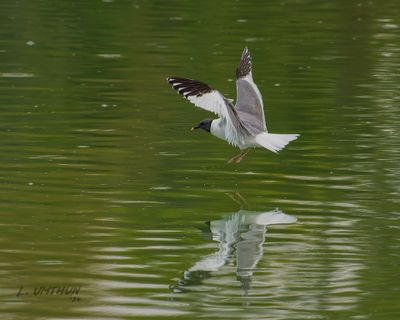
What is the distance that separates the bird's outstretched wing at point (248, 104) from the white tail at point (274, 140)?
0.09 m

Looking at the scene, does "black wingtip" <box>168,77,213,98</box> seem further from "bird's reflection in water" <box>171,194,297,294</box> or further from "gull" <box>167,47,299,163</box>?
"bird's reflection in water" <box>171,194,297,294</box>

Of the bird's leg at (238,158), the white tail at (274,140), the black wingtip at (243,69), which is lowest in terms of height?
the bird's leg at (238,158)

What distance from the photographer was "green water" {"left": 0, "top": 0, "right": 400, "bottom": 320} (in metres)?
9.05

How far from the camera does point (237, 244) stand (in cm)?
1052

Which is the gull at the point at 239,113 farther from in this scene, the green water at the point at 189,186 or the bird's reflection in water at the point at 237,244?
the bird's reflection in water at the point at 237,244

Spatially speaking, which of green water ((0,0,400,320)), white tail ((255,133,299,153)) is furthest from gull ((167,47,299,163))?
green water ((0,0,400,320))

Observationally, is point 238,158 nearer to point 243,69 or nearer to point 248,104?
point 248,104

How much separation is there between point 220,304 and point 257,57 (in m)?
13.5

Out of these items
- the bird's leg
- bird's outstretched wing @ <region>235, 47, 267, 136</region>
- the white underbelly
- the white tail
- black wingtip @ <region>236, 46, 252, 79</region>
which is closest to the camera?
the white tail

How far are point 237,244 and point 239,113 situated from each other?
2.71 meters

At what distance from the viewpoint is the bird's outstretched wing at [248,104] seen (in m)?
12.7

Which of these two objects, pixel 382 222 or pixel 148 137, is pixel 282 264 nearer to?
pixel 382 222

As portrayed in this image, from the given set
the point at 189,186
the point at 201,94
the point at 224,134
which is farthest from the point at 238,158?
the point at 201,94

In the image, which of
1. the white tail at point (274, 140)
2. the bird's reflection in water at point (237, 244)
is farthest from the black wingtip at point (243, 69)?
the bird's reflection in water at point (237, 244)
